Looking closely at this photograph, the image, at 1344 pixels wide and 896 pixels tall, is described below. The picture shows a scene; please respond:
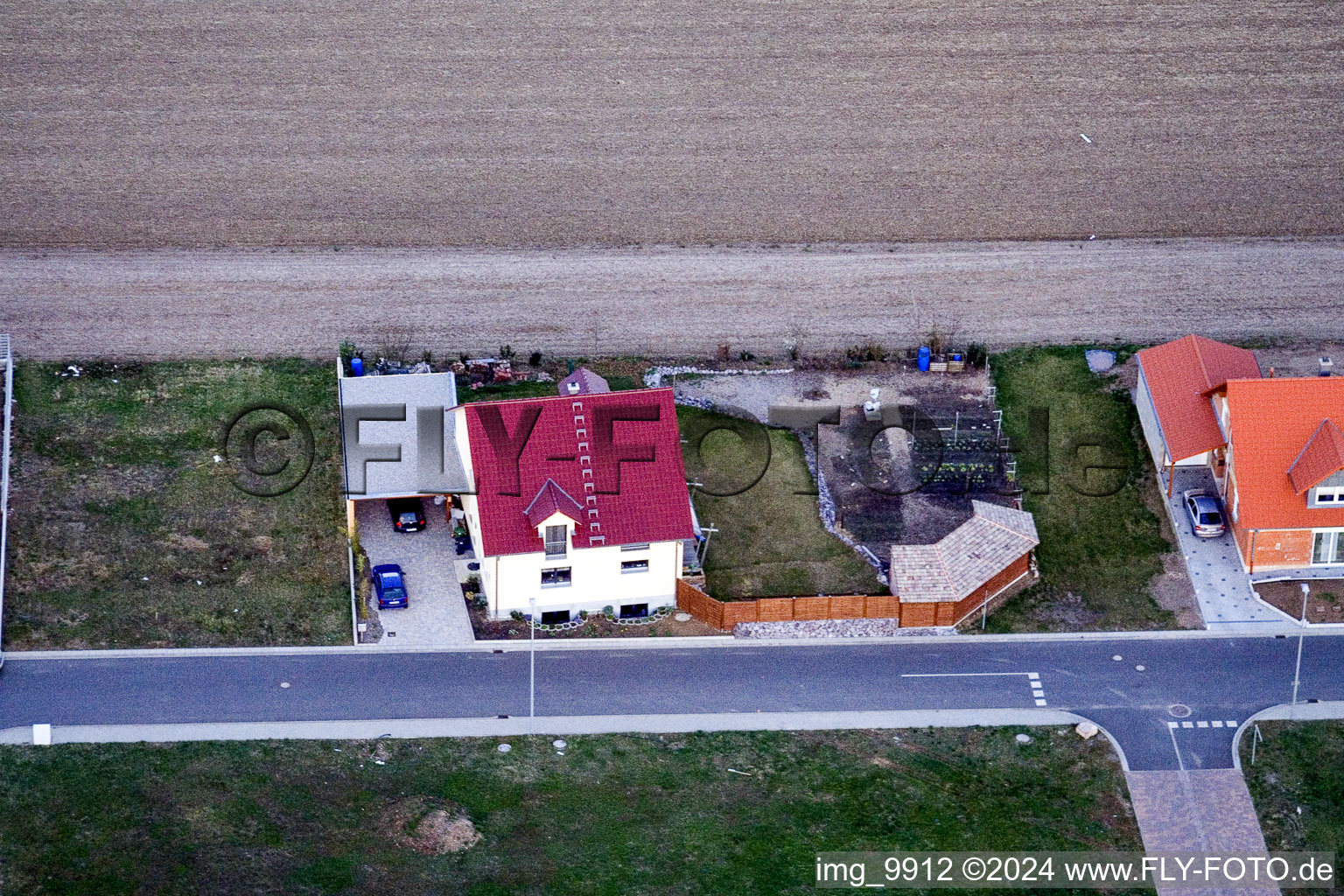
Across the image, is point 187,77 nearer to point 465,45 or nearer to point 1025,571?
point 465,45

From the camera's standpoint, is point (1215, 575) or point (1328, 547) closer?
point (1328, 547)

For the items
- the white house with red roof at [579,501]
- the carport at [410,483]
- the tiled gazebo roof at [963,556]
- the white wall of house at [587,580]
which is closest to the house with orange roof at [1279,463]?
the tiled gazebo roof at [963,556]

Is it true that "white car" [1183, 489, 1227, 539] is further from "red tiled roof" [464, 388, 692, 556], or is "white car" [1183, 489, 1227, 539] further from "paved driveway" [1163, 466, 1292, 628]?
"red tiled roof" [464, 388, 692, 556]

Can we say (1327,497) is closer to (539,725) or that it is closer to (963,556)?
(963,556)

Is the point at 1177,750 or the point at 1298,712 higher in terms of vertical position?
the point at 1298,712

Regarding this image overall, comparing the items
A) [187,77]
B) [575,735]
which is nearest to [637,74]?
[187,77]

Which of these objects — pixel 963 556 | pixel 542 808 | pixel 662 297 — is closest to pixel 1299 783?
pixel 963 556

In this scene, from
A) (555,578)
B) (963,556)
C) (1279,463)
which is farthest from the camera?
(1279,463)
